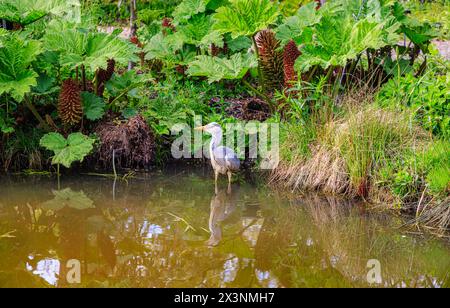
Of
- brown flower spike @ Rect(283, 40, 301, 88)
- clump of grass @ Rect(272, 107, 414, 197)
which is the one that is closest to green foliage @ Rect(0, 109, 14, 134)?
clump of grass @ Rect(272, 107, 414, 197)

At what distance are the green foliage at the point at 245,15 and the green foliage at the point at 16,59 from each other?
7.29 feet

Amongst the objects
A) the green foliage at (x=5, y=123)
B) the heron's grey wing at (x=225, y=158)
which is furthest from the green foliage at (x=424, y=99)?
the green foliage at (x=5, y=123)

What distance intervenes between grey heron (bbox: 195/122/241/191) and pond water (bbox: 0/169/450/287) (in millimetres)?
222

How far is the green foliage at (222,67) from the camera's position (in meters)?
7.67

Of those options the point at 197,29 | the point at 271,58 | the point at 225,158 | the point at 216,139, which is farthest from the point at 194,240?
the point at 197,29

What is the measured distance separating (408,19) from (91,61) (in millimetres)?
4106

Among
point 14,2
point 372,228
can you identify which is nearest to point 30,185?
point 14,2

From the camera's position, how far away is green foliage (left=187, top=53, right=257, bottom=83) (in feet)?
25.2

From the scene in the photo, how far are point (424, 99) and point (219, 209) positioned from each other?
8.43 ft

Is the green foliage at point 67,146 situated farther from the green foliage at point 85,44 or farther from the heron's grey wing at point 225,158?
the heron's grey wing at point 225,158

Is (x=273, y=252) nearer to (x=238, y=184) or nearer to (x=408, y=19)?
(x=238, y=184)

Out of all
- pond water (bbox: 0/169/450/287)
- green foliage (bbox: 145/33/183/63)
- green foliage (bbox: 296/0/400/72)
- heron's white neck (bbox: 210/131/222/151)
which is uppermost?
green foliage (bbox: 296/0/400/72)

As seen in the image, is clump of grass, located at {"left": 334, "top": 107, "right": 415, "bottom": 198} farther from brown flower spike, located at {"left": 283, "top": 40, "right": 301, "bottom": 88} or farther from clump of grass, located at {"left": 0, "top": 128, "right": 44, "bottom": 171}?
clump of grass, located at {"left": 0, "top": 128, "right": 44, "bottom": 171}
